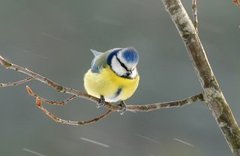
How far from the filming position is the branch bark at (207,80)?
1.34 m

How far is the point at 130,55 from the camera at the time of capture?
6.14 ft

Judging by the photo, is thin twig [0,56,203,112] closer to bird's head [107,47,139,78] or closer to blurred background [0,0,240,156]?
bird's head [107,47,139,78]

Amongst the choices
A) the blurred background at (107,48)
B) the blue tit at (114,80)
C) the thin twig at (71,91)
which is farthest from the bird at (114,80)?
the blurred background at (107,48)

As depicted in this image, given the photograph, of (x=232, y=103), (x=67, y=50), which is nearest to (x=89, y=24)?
→ (x=67, y=50)

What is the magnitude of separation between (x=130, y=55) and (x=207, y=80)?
1.72ft

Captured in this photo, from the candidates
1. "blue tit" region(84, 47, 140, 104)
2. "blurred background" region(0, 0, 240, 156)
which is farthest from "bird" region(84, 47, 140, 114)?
"blurred background" region(0, 0, 240, 156)

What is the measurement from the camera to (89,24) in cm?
786

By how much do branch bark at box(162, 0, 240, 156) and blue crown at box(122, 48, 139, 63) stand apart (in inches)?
18.4

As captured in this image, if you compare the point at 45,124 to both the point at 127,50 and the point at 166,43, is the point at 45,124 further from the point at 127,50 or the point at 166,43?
the point at 127,50

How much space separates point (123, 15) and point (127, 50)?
20.0 ft

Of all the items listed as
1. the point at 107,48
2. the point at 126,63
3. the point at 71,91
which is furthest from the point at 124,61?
the point at 107,48

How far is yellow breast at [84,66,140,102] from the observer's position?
6.49ft

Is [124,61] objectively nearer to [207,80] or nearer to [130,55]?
[130,55]

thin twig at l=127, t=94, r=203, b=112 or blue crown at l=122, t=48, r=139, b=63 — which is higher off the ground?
blue crown at l=122, t=48, r=139, b=63
